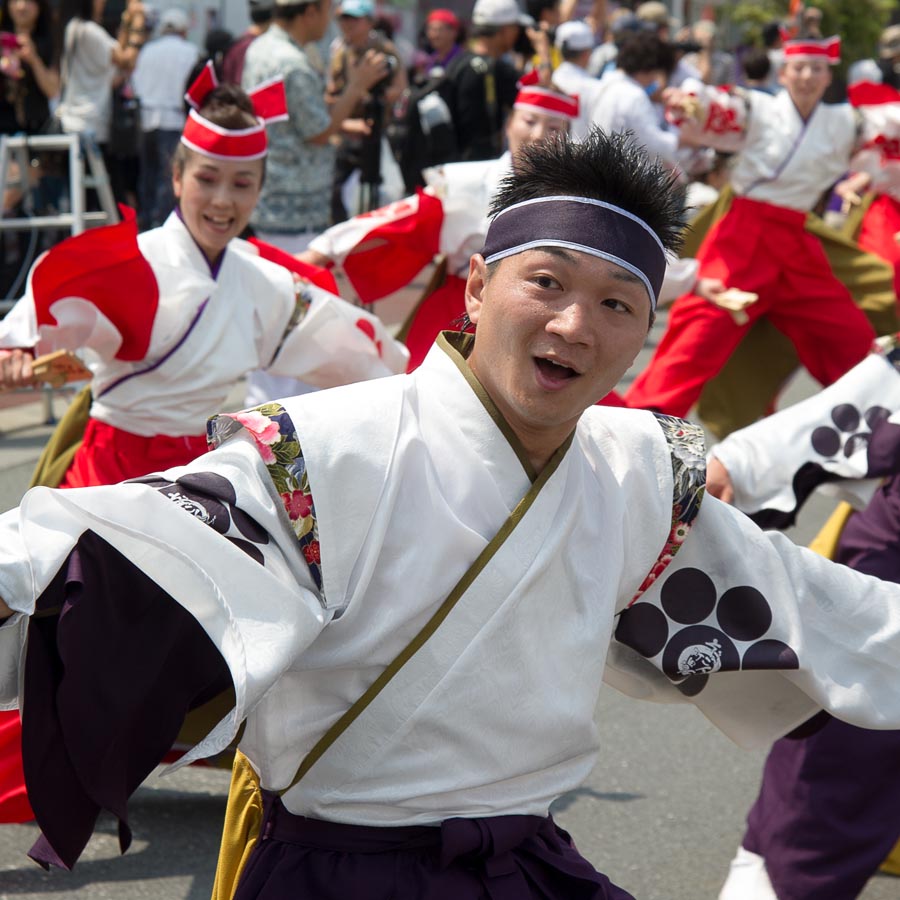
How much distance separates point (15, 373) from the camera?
2953mm

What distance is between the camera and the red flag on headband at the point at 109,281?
11.3 feet

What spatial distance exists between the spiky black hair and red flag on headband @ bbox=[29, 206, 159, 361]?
64.1 inches

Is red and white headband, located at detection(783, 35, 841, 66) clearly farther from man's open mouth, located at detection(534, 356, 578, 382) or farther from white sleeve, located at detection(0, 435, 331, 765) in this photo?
white sleeve, located at detection(0, 435, 331, 765)

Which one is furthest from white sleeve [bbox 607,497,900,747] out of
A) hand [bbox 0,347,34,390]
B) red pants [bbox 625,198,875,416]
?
red pants [bbox 625,198,875,416]

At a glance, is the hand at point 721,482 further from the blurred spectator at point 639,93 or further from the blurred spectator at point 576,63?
the blurred spectator at point 576,63

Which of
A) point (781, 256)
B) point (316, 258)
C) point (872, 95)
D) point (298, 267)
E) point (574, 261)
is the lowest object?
point (781, 256)

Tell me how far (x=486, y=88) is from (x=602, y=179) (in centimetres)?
703

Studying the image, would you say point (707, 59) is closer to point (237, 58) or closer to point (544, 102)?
point (237, 58)

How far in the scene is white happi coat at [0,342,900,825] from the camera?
1.73 m

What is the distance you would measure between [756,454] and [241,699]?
1528 millimetres

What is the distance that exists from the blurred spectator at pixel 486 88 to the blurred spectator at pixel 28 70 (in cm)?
218

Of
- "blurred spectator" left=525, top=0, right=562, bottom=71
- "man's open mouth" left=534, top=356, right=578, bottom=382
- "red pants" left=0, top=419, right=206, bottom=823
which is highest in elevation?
"man's open mouth" left=534, top=356, right=578, bottom=382

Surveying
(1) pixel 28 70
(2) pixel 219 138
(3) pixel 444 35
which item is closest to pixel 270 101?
(2) pixel 219 138

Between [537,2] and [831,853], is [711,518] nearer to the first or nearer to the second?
[831,853]
